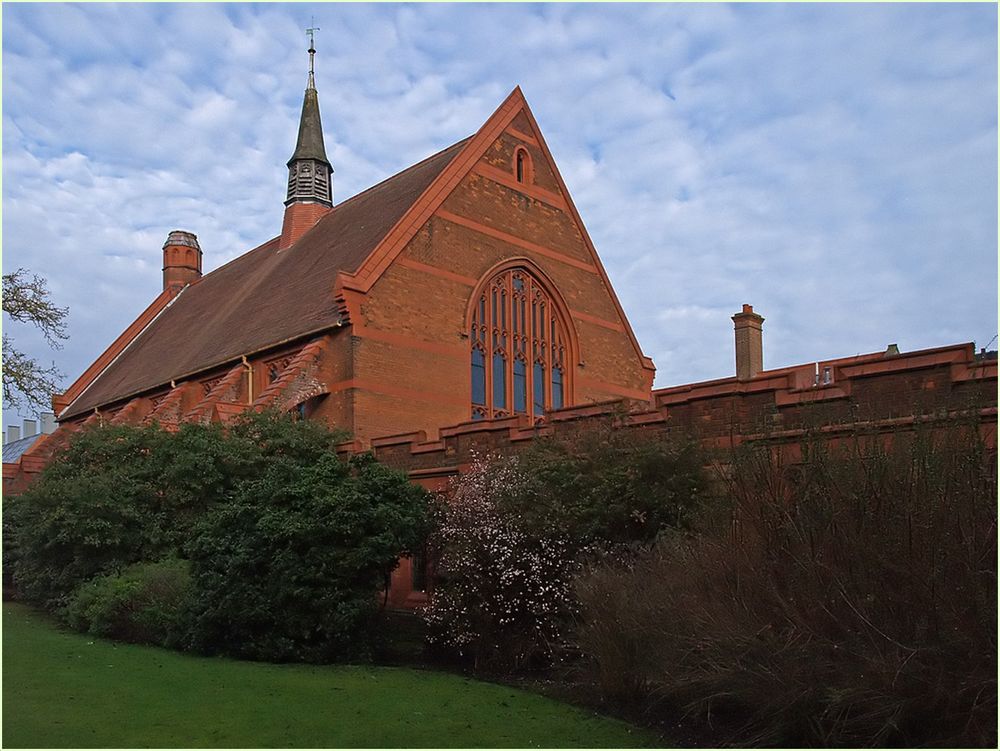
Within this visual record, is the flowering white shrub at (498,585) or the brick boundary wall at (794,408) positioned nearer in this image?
the brick boundary wall at (794,408)

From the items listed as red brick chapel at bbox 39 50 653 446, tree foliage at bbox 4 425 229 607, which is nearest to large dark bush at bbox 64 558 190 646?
tree foliage at bbox 4 425 229 607

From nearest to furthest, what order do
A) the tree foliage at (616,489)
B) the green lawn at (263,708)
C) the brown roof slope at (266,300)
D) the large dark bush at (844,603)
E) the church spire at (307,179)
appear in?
the large dark bush at (844,603), the green lawn at (263,708), the tree foliage at (616,489), the brown roof slope at (266,300), the church spire at (307,179)

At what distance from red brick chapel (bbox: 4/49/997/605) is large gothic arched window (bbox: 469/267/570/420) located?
0.17 ft

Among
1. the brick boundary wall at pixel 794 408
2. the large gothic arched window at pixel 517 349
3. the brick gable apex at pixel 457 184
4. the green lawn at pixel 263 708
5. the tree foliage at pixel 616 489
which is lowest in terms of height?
the green lawn at pixel 263 708

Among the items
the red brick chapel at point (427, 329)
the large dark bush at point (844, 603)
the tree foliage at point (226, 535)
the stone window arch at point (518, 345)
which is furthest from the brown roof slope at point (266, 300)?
the large dark bush at point (844, 603)

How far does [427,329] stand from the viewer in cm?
2477

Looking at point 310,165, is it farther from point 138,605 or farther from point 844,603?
point 844,603

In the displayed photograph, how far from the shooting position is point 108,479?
1806 cm

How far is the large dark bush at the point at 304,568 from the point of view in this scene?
13438 mm

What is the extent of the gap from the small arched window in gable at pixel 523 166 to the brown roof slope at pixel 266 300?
6.10ft

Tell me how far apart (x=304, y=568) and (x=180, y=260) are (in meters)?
37.3

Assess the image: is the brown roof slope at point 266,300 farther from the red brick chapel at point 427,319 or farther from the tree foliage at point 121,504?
the tree foliage at point 121,504

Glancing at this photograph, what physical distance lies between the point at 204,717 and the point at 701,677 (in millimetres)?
4912

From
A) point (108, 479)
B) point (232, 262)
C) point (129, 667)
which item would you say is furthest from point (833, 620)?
point (232, 262)
